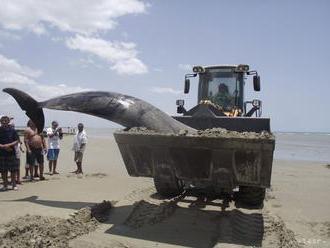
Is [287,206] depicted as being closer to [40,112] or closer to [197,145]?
[197,145]

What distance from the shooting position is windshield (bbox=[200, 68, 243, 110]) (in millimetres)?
10906

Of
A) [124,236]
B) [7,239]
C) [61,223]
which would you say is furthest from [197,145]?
[7,239]

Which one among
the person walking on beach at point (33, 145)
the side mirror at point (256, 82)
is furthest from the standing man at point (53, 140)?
the side mirror at point (256, 82)

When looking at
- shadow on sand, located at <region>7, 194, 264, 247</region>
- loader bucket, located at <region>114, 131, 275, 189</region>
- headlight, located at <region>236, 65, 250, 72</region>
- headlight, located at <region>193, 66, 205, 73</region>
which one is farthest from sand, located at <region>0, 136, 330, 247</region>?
headlight, located at <region>193, 66, 205, 73</region>

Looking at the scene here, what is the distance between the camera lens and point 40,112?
28.8 feet

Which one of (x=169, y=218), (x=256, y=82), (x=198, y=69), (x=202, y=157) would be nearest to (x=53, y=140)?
(x=198, y=69)

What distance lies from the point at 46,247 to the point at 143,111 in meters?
2.86

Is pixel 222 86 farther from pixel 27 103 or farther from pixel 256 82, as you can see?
pixel 27 103

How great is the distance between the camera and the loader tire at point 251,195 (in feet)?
24.8

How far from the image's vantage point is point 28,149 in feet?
36.7

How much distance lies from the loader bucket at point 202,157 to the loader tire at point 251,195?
1.61 m

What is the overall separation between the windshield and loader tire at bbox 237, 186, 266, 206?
3.40 metres

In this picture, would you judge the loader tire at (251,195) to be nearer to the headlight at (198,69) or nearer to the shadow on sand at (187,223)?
the shadow on sand at (187,223)

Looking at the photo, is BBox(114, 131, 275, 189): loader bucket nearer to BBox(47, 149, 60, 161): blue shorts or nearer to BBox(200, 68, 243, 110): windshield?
BBox(200, 68, 243, 110): windshield
